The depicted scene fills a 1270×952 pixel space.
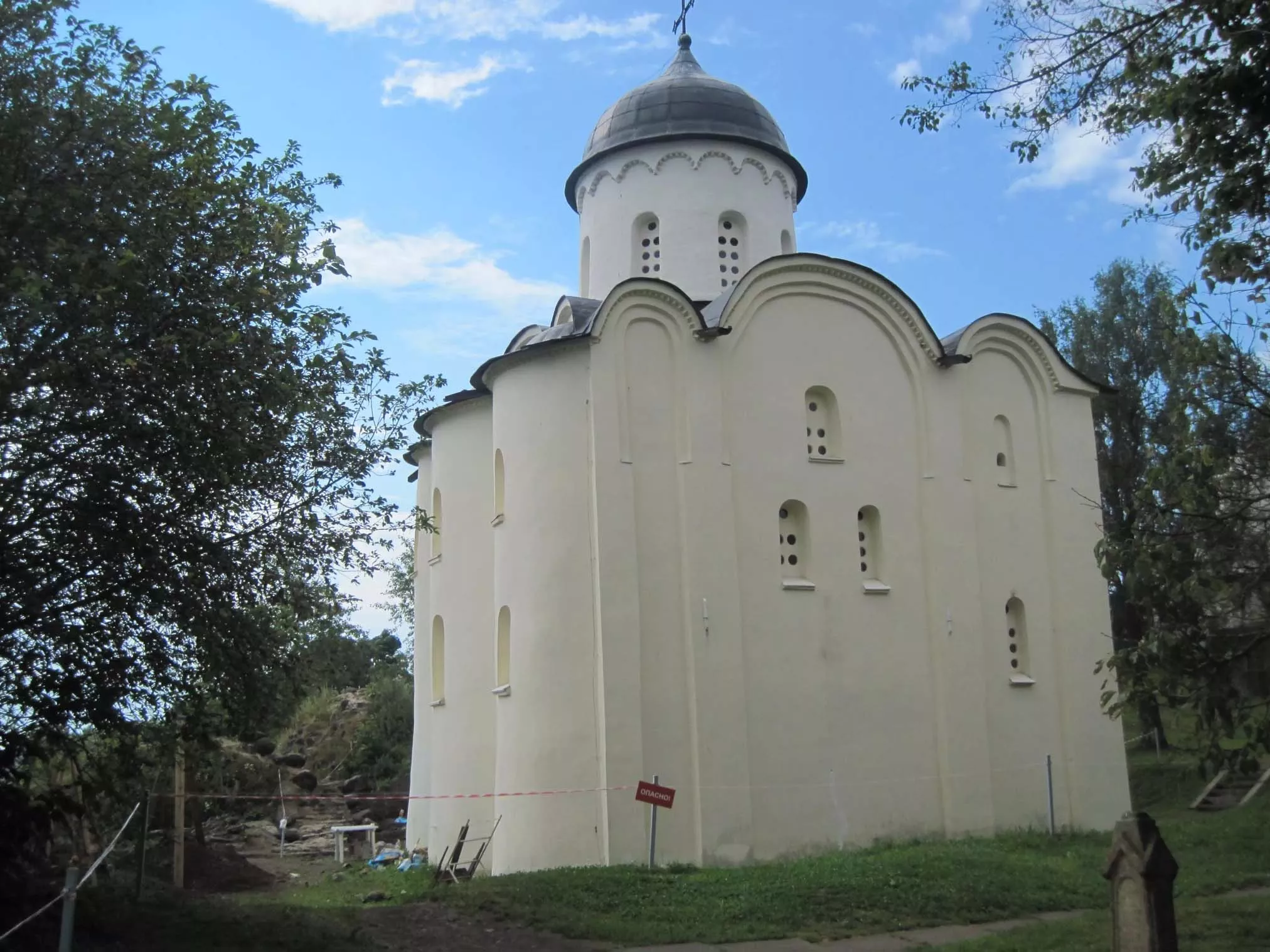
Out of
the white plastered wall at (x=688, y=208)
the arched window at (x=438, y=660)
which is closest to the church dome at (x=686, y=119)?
the white plastered wall at (x=688, y=208)

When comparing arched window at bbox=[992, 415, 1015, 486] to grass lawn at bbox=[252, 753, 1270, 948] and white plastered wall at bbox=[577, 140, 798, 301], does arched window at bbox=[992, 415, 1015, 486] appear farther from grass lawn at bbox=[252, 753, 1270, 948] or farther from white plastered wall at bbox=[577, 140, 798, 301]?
grass lawn at bbox=[252, 753, 1270, 948]

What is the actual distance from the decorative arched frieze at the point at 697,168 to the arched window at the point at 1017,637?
26.1ft

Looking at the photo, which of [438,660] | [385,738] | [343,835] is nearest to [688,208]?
[438,660]

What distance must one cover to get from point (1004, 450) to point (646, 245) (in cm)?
658

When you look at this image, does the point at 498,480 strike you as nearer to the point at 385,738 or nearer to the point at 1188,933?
the point at 1188,933

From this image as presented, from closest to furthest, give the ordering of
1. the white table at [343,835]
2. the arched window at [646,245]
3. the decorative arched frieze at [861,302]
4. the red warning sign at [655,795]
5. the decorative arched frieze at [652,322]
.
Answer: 1. the red warning sign at [655,795]
2. the decorative arched frieze at [652,322]
3. the decorative arched frieze at [861,302]
4. the arched window at [646,245]
5. the white table at [343,835]

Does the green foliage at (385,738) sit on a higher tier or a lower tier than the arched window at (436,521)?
lower

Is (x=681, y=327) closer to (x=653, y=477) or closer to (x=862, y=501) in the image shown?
(x=653, y=477)

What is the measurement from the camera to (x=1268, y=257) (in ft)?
25.4

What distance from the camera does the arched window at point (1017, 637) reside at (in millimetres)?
16797

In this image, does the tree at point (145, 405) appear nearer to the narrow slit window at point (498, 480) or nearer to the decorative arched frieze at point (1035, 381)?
the narrow slit window at point (498, 480)

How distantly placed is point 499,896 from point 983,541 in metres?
8.81

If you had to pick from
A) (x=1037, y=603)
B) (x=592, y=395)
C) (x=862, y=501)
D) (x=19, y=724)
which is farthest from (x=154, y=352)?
(x=1037, y=603)

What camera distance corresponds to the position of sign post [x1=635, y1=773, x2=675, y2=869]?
520 inches
